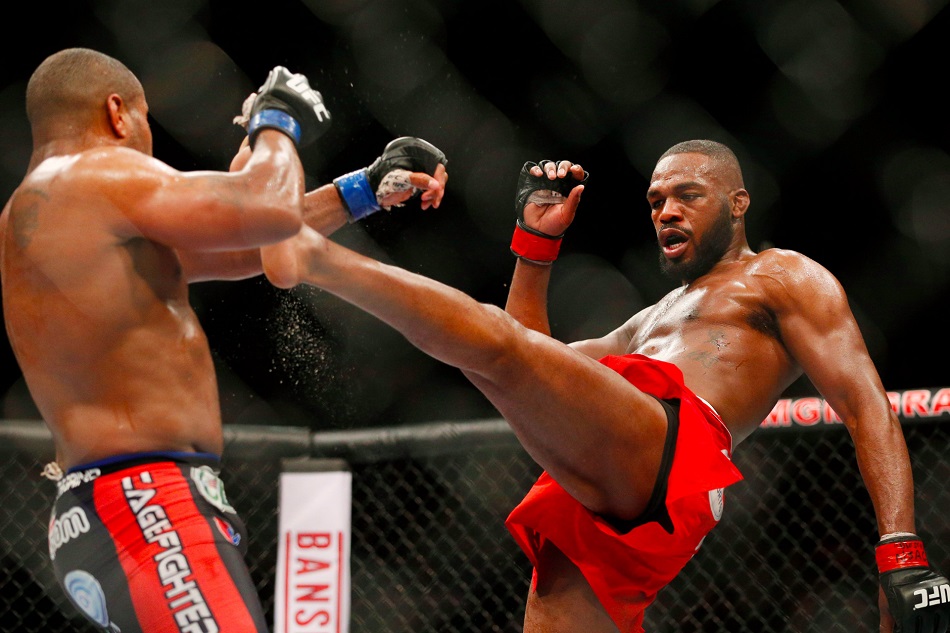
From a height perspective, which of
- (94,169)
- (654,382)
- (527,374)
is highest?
(94,169)

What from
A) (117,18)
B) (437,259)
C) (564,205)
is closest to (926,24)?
(437,259)

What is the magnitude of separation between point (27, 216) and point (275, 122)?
1.31 feet

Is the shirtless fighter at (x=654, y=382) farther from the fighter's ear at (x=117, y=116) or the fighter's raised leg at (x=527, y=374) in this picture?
the fighter's ear at (x=117, y=116)

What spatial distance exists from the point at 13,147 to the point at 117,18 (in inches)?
32.5

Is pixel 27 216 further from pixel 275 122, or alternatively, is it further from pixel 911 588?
pixel 911 588

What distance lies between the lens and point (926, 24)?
4.42 m

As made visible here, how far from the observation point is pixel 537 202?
2270 millimetres

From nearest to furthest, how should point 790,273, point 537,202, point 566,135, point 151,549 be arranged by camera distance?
point 151,549 < point 790,273 < point 537,202 < point 566,135

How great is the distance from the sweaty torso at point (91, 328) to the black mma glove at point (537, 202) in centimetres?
105

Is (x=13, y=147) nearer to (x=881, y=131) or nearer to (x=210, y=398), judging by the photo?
(x=210, y=398)

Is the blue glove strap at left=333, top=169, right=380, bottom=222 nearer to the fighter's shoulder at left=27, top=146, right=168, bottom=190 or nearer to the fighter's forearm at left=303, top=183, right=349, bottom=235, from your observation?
the fighter's forearm at left=303, top=183, right=349, bottom=235

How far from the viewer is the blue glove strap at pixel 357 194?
1822 millimetres

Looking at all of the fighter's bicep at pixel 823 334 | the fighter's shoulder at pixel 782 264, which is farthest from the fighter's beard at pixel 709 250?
the fighter's bicep at pixel 823 334

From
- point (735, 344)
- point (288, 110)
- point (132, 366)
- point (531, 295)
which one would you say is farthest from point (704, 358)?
point (132, 366)
